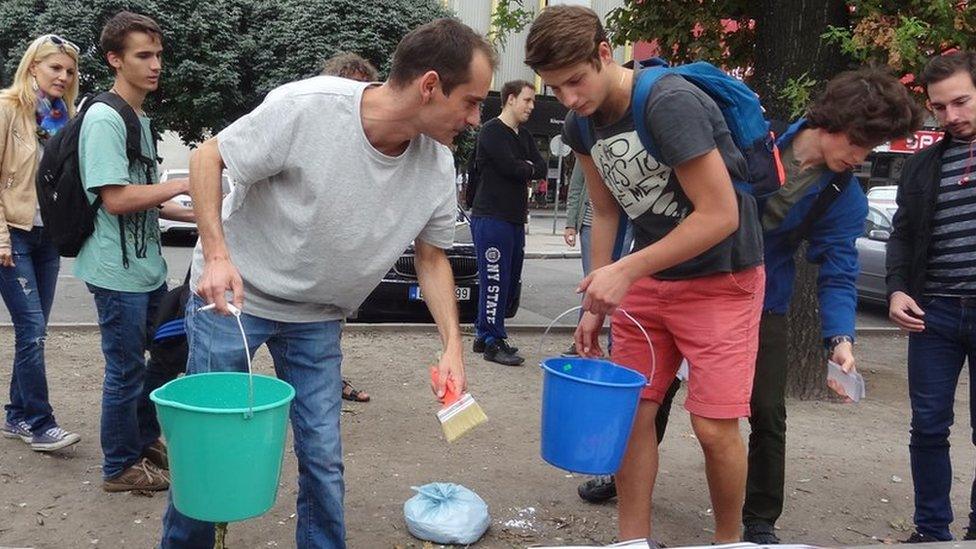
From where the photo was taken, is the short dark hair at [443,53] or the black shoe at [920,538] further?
the black shoe at [920,538]

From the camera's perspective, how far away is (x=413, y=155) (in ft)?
8.71

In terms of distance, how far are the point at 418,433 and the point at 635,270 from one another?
2417 mm

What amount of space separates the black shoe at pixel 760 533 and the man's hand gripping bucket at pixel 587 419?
1018mm

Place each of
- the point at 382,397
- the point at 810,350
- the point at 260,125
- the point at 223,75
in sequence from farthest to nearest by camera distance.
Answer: the point at 223,75 < the point at 810,350 < the point at 382,397 < the point at 260,125

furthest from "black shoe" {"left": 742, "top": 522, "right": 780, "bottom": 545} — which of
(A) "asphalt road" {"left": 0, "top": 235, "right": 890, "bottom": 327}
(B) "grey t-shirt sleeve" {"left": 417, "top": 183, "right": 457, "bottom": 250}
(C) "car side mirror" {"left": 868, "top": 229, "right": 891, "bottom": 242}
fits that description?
(C) "car side mirror" {"left": 868, "top": 229, "right": 891, "bottom": 242}

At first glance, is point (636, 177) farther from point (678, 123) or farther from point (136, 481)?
point (136, 481)

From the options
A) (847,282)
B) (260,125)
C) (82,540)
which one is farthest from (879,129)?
(82,540)

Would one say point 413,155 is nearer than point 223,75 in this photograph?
Yes

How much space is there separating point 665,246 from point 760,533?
1455 mm

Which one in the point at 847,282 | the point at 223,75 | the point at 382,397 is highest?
the point at 223,75

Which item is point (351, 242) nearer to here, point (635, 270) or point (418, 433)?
point (635, 270)

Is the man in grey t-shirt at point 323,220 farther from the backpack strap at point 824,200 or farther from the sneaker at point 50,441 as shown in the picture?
the sneaker at point 50,441

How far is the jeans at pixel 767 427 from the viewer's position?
3447mm

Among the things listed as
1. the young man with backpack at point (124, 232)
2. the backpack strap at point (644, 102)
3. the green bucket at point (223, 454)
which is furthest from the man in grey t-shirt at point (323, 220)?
the young man with backpack at point (124, 232)
